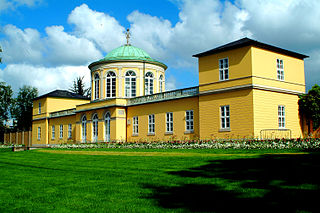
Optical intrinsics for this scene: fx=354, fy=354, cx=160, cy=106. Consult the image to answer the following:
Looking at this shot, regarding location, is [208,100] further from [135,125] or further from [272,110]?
[135,125]

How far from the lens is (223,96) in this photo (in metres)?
27.1

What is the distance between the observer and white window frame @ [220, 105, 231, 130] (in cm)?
2675

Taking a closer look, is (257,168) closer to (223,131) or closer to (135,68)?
(223,131)

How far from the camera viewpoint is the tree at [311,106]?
1078 inches

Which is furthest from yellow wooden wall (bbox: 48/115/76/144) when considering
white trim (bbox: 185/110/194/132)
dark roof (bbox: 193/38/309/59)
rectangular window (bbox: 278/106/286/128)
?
rectangular window (bbox: 278/106/286/128)

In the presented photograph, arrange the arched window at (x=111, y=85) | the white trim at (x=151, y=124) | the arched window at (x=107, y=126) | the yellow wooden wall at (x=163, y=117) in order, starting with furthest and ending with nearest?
1. the arched window at (x=111, y=85)
2. the arched window at (x=107, y=126)
3. the white trim at (x=151, y=124)
4. the yellow wooden wall at (x=163, y=117)

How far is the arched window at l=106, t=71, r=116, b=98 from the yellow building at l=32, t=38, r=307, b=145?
0.12m

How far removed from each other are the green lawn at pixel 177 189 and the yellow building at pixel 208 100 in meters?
13.4

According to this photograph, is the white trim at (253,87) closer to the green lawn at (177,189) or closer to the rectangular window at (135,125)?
the rectangular window at (135,125)

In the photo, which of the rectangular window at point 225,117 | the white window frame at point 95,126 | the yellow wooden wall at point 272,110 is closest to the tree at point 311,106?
the yellow wooden wall at point 272,110

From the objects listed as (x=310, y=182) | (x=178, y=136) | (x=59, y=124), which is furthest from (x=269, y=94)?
(x=59, y=124)

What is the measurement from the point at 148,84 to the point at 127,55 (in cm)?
460

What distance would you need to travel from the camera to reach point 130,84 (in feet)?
140

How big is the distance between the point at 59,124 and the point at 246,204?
46089 millimetres
